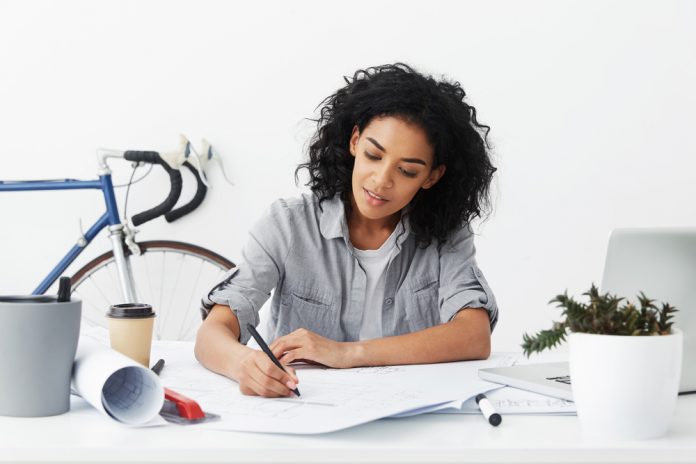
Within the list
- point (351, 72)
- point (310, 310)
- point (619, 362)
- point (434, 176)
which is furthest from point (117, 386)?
point (351, 72)

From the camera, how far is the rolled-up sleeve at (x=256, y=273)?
135 cm

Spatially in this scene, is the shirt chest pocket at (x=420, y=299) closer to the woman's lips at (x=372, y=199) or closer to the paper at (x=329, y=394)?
the woman's lips at (x=372, y=199)

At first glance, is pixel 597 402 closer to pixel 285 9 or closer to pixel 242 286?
pixel 242 286

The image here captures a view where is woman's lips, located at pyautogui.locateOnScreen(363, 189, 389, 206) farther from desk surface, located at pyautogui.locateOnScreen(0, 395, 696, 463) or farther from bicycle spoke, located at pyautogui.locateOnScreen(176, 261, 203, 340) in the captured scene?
bicycle spoke, located at pyautogui.locateOnScreen(176, 261, 203, 340)

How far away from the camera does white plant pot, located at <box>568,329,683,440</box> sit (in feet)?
2.28

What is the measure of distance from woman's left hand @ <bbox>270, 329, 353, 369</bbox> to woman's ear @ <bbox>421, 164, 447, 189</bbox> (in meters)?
0.47

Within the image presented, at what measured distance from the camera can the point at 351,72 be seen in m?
2.72

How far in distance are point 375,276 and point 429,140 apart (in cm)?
30

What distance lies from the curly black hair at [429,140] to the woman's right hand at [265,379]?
659mm

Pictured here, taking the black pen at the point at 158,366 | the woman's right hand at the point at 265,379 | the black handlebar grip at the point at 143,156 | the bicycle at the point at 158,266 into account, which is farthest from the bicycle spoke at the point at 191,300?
the woman's right hand at the point at 265,379

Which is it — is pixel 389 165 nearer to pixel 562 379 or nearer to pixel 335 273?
pixel 335 273

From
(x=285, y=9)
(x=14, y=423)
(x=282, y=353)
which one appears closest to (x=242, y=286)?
(x=282, y=353)

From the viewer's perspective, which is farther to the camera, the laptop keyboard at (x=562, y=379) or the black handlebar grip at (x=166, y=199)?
→ the black handlebar grip at (x=166, y=199)

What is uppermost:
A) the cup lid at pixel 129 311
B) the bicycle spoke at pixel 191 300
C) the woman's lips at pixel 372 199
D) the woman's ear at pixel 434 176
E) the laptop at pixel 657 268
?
the woman's ear at pixel 434 176
